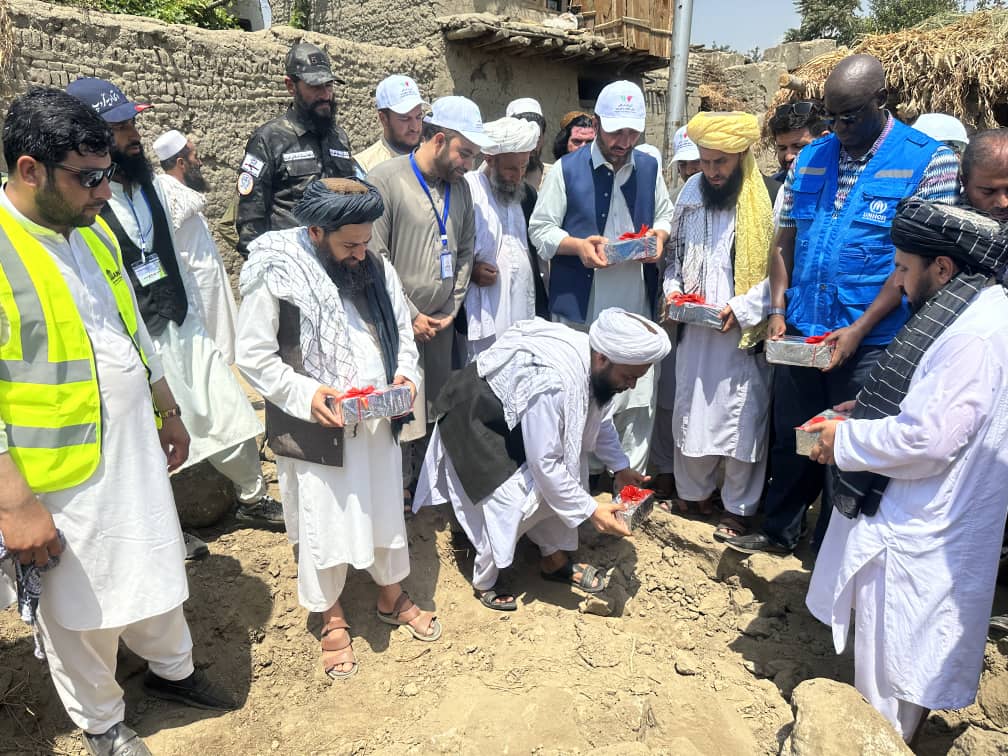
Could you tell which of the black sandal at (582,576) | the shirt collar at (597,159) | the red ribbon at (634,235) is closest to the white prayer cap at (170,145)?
the shirt collar at (597,159)

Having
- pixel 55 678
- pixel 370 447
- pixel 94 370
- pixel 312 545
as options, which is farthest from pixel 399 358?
pixel 55 678

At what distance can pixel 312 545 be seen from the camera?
2.86 m

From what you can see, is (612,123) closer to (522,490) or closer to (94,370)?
(522,490)

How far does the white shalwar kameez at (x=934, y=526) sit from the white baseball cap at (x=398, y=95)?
3.14m

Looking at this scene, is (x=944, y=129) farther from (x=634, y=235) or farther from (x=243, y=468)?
(x=243, y=468)

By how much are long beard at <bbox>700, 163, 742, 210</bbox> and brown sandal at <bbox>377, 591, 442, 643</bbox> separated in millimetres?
2473

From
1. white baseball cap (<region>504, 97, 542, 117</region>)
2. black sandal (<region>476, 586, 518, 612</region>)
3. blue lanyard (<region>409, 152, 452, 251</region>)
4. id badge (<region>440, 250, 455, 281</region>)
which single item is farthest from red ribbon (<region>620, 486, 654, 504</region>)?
white baseball cap (<region>504, 97, 542, 117</region>)

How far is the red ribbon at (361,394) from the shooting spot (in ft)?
8.61

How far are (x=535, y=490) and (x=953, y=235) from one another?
1891mm

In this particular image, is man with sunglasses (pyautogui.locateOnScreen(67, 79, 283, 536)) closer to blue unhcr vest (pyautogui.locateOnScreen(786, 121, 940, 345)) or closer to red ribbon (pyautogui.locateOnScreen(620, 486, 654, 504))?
red ribbon (pyautogui.locateOnScreen(620, 486, 654, 504))

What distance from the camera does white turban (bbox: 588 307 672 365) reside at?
3.03 metres

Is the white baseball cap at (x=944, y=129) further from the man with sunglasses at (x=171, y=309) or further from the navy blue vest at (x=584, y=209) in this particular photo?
the man with sunglasses at (x=171, y=309)

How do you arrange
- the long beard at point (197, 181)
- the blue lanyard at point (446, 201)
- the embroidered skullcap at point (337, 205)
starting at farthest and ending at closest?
the long beard at point (197, 181) < the blue lanyard at point (446, 201) < the embroidered skullcap at point (337, 205)

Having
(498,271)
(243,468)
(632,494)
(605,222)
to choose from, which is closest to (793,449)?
(632,494)
